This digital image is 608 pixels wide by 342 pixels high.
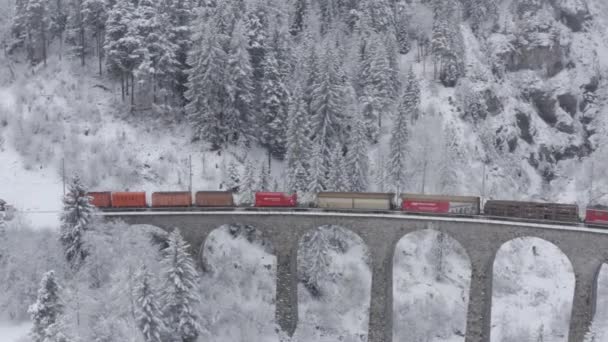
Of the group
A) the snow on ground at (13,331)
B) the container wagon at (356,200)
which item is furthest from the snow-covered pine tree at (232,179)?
the snow on ground at (13,331)

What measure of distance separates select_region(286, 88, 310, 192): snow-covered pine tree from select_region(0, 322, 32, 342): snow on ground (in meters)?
29.0

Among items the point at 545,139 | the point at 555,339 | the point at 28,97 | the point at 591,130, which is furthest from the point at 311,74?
the point at 591,130

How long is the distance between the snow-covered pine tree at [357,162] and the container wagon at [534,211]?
60.8 ft

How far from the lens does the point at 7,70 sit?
72.4 m

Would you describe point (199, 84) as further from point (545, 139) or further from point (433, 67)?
point (545, 139)

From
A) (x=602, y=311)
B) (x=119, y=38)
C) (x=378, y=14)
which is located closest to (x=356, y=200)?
(x=602, y=311)

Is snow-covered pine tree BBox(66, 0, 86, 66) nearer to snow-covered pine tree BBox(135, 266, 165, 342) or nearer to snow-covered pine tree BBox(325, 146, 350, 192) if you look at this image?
snow-covered pine tree BBox(325, 146, 350, 192)

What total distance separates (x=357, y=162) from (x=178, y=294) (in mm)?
29763

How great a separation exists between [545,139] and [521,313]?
4980 cm

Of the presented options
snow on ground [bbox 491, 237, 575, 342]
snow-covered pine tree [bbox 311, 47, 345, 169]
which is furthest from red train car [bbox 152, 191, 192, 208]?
snow on ground [bbox 491, 237, 575, 342]

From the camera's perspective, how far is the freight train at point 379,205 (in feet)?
133

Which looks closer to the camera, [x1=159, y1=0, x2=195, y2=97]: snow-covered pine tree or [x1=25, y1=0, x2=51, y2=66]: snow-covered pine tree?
[x1=159, y1=0, x2=195, y2=97]: snow-covered pine tree

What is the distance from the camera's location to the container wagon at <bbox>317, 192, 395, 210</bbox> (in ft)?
148

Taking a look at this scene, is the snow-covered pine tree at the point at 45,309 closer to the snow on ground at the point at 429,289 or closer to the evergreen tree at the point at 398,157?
the snow on ground at the point at 429,289
